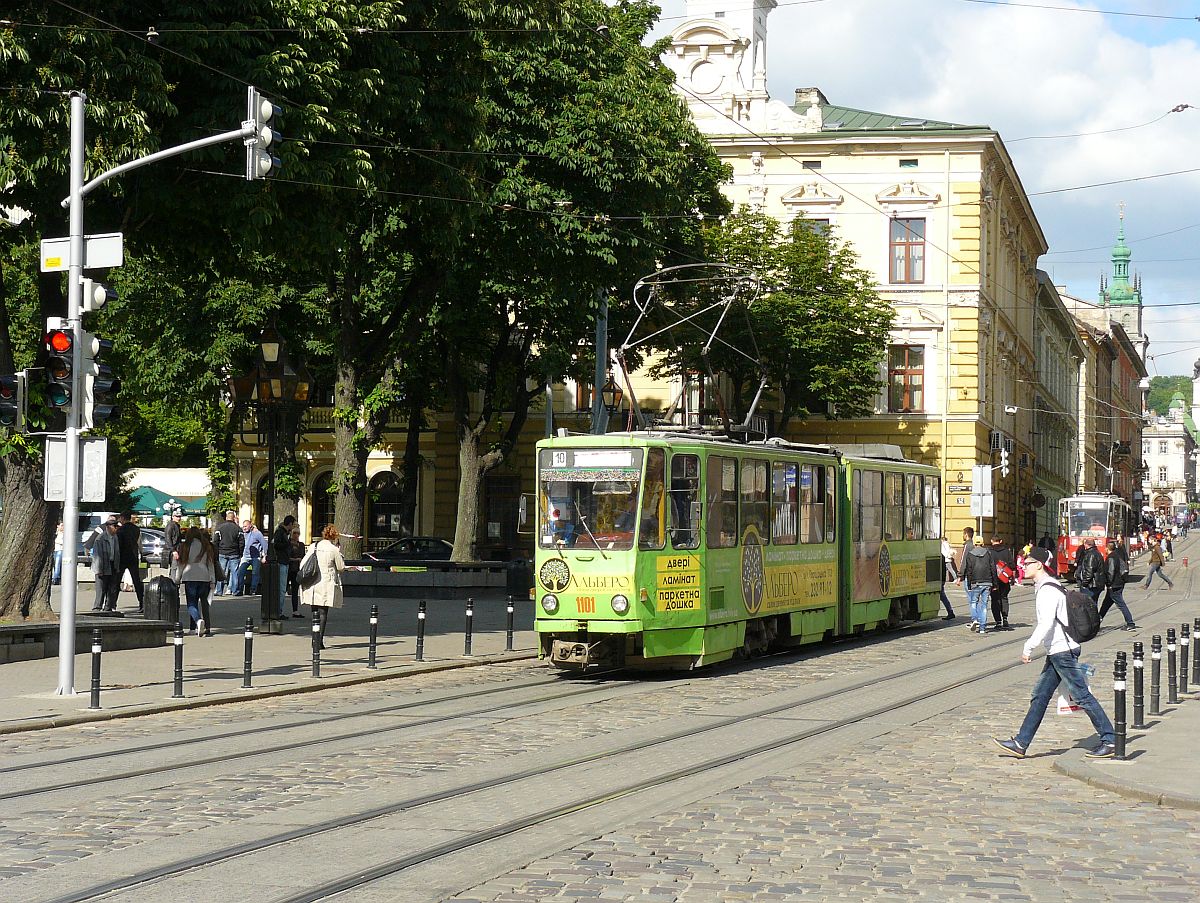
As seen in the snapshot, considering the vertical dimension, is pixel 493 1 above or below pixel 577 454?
above

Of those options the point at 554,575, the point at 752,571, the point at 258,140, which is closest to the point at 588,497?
the point at 554,575

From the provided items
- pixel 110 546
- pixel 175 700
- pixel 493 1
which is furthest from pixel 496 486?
pixel 175 700

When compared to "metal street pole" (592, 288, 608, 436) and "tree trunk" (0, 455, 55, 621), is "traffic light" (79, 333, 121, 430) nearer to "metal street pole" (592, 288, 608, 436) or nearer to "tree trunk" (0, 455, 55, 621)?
"tree trunk" (0, 455, 55, 621)

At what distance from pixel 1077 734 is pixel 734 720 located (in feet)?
10.5

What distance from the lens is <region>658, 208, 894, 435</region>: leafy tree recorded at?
52656mm

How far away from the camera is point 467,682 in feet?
64.9

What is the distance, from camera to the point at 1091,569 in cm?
2952

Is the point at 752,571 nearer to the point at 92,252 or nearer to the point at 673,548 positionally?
the point at 673,548

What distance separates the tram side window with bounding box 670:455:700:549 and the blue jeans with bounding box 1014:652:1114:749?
713 cm

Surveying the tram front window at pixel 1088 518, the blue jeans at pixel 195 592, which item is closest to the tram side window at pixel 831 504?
the blue jeans at pixel 195 592

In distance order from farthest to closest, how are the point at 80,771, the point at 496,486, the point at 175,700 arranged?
the point at 496,486
the point at 175,700
the point at 80,771

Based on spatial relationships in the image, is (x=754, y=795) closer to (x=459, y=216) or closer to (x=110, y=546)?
(x=459, y=216)

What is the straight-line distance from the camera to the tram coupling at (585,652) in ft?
64.0

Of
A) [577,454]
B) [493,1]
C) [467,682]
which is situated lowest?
[467,682]
